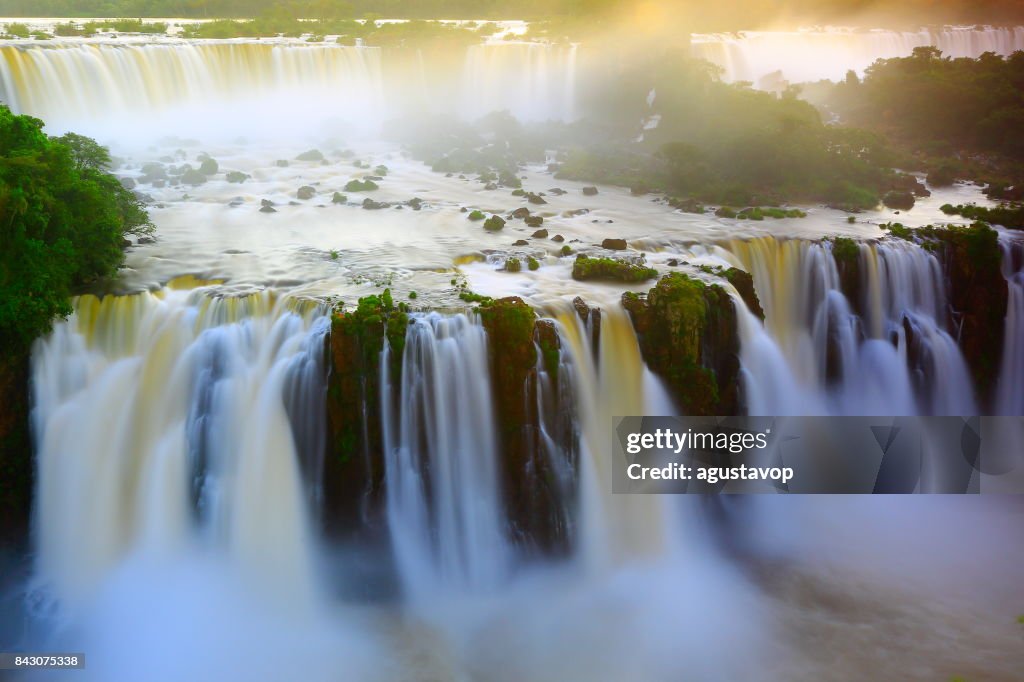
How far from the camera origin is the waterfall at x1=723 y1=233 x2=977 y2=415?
61.9 ft

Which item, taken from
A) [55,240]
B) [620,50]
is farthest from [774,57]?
[55,240]

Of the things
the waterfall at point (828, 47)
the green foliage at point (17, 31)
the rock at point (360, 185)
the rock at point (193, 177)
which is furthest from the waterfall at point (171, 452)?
the waterfall at point (828, 47)

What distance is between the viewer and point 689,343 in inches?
628

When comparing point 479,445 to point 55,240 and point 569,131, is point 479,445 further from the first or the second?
point 569,131

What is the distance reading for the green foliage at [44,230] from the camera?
14.1m

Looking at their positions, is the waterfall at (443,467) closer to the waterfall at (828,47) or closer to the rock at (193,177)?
the rock at (193,177)

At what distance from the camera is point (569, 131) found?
37.2 metres

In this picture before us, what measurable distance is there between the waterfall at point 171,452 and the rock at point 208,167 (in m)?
14.3

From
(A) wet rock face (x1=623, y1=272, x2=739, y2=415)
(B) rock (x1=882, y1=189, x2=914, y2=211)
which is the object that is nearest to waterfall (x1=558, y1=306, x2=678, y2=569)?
(A) wet rock face (x1=623, y1=272, x2=739, y2=415)

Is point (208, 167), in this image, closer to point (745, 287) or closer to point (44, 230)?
point (44, 230)

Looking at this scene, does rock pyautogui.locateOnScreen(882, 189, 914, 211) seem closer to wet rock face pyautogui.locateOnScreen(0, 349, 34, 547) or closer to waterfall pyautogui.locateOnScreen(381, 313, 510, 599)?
waterfall pyautogui.locateOnScreen(381, 313, 510, 599)

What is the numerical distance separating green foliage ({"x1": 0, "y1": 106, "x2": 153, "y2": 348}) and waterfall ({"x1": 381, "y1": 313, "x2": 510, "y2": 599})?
6388 millimetres

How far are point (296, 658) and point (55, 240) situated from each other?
9.21m

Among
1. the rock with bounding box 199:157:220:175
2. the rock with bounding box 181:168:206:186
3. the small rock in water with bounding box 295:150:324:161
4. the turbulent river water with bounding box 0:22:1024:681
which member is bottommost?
the turbulent river water with bounding box 0:22:1024:681
